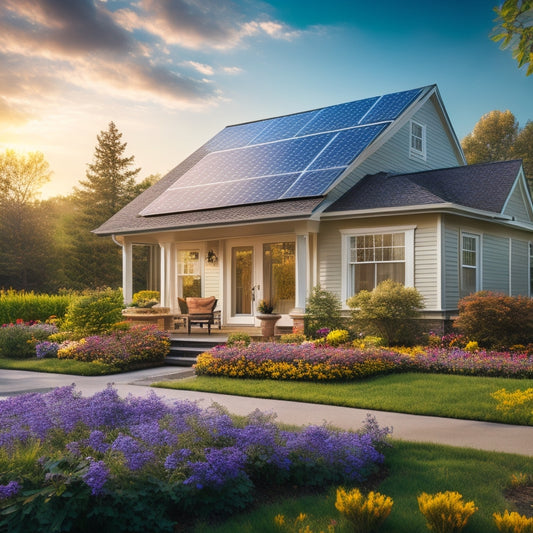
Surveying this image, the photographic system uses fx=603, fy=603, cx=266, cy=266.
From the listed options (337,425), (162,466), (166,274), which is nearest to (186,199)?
(166,274)

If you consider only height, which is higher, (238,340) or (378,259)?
(378,259)

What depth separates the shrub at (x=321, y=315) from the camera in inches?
541

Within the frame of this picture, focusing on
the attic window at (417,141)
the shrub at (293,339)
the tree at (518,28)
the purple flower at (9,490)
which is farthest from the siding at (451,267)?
the purple flower at (9,490)

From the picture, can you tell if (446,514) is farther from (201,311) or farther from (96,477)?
(201,311)

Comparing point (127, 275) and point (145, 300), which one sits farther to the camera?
point (127, 275)

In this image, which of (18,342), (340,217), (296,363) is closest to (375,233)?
(340,217)

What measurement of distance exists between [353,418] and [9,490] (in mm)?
4517

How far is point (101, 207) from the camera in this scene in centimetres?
4344

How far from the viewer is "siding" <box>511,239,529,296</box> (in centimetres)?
1733

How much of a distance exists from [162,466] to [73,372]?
8414 mm

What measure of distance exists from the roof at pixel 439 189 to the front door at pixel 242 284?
11.0 feet

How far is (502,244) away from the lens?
16641 millimetres

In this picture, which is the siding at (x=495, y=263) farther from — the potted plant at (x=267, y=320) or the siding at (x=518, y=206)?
→ the potted plant at (x=267, y=320)

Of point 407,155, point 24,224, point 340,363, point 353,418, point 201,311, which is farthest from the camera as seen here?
point 24,224
